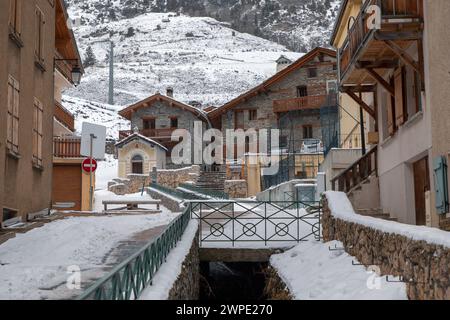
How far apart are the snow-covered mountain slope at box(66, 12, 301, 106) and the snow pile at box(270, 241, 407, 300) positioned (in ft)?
252

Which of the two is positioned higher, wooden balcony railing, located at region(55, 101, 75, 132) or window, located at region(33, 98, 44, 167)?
wooden balcony railing, located at region(55, 101, 75, 132)

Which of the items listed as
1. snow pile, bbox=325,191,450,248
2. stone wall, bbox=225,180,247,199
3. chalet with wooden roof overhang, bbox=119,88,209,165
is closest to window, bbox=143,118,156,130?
chalet with wooden roof overhang, bbox=119,88,209,165

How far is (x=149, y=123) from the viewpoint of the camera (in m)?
58.2

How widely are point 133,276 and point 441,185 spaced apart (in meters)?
8.05

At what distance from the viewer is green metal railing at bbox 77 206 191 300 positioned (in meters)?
6.07

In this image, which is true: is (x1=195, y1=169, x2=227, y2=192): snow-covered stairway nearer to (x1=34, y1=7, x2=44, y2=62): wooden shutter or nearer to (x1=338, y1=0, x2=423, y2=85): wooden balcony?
(x1=34, y1=7, x2=44, y2=62): wooden shutter

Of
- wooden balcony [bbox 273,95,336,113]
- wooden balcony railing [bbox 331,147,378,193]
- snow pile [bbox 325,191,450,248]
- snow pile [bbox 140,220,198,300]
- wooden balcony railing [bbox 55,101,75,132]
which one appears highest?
wooden balcony [bbox 273,95,336,113]

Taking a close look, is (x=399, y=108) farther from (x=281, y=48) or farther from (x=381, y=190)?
(x=281, y=48)

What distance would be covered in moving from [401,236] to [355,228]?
312 cm

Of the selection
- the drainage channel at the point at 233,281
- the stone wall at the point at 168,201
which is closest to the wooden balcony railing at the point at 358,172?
the drainage channel at the point at 233,281

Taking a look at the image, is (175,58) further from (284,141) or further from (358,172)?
(358,172)

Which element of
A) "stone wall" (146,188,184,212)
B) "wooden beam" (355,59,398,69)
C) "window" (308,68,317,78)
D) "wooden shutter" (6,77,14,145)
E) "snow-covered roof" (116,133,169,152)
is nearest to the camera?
"wooden shutter" (6,77,14,145)

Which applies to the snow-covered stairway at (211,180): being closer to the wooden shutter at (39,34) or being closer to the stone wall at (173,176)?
the stone wall at (173,176)

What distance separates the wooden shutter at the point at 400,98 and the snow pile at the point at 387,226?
2.70m
